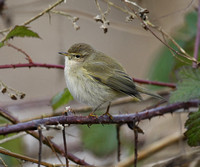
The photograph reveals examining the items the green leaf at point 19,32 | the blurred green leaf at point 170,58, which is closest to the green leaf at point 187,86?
the green leaf at point 19,32

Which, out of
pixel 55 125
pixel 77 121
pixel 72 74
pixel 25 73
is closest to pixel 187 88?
pixel 77 121

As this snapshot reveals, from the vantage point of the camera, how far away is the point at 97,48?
7.06 metres

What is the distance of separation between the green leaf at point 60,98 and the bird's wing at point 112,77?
345 millimetres

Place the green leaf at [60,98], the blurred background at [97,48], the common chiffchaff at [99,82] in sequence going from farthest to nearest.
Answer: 1. the blurred background at [97,48]
2. the common chiffchaff at [99,82]
3. the green leaf at [60,98]

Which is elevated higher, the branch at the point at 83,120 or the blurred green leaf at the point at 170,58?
the blurred green leaf at the point at 170,58

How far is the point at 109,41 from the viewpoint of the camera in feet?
24.1

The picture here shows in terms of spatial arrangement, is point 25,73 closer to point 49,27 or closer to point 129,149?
point 49,27

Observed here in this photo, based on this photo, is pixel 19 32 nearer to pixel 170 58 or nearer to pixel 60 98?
pixel 60 98

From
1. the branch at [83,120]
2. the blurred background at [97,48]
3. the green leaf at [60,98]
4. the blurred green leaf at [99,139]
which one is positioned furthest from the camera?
the blurred background at [97,48]

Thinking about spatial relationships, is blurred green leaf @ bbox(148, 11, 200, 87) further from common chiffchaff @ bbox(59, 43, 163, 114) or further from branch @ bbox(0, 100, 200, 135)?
branch @ bbox(0, 100, 200, 135)

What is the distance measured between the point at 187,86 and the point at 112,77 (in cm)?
96

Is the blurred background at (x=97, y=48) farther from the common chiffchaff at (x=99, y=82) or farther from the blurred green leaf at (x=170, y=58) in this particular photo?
the common chiffchaff at (x=99, y=82)

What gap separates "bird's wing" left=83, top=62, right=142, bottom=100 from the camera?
2.98 metres

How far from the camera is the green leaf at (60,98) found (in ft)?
8.71
